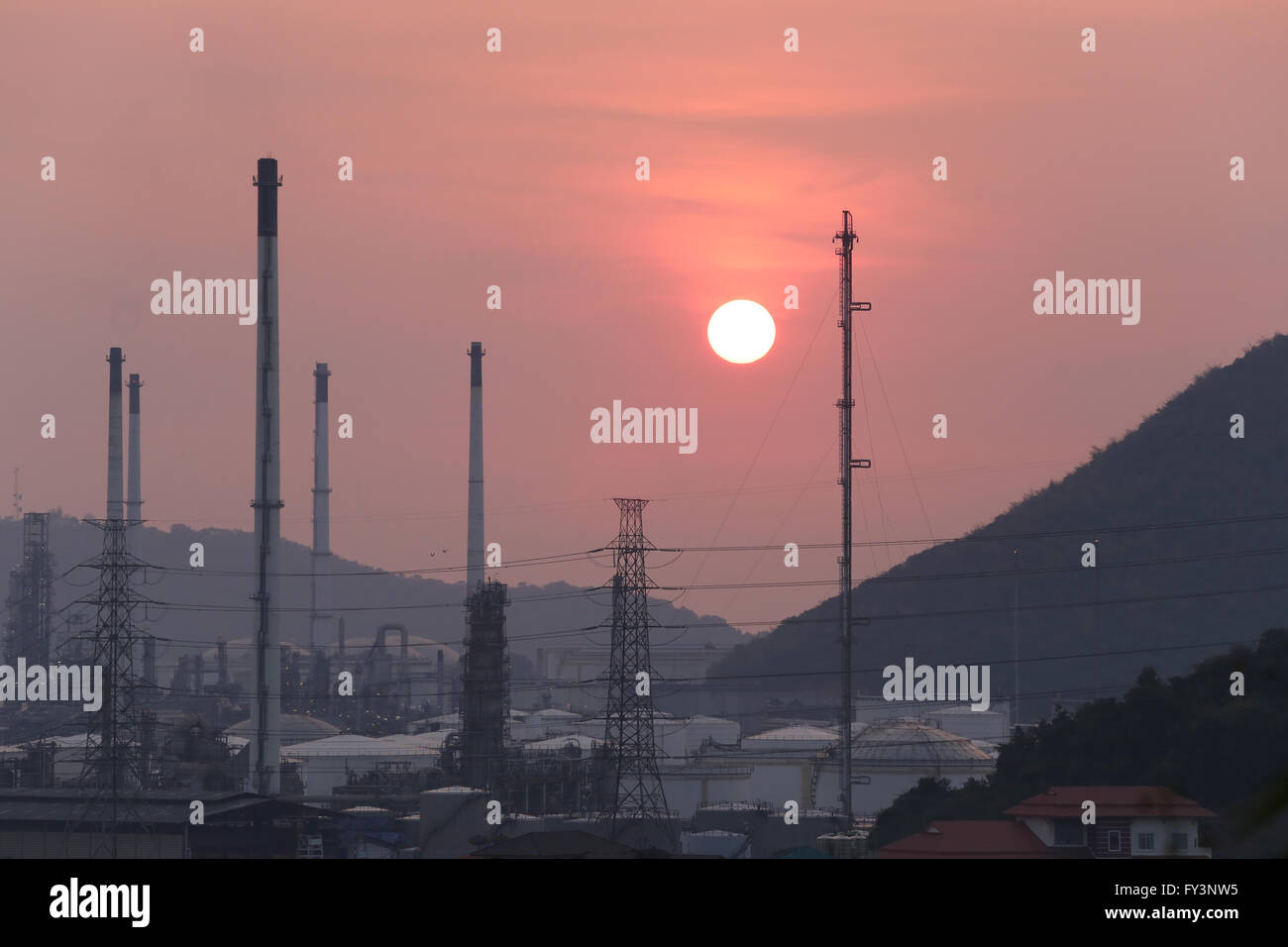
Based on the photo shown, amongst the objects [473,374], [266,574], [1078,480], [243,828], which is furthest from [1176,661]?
[243,828]

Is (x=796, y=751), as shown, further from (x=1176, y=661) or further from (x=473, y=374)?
(x=1176, y=661)

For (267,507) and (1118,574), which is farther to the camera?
(1118,574)

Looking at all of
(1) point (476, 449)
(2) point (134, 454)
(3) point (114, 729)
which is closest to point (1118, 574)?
(1) point (476, 449)

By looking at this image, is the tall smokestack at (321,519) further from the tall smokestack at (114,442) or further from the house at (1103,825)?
the house at (1103,825)

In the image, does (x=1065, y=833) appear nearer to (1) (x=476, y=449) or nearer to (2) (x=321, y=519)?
(1) (x=476, y=449)

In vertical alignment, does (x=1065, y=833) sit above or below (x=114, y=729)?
below

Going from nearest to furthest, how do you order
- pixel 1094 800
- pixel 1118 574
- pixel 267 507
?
pixel 1094 800, pixel 267 507, pixel 1118 574
